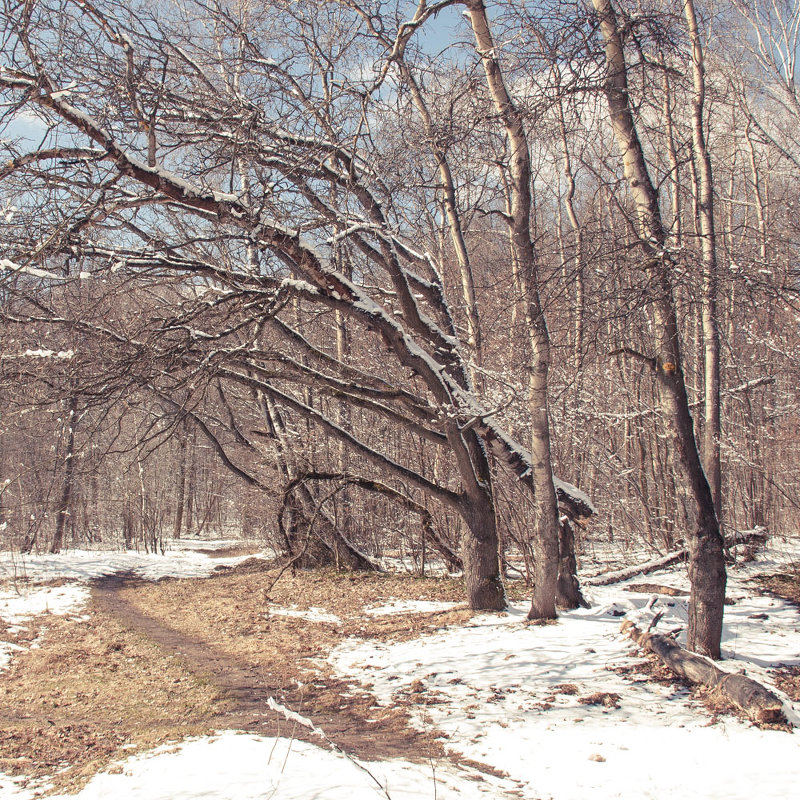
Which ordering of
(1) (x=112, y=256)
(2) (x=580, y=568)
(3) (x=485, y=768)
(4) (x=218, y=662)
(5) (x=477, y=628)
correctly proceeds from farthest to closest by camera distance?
(2) (x=580, y=568) < (5) (x=477, y=628) < (4) (x=218, y=662) < (1) (x=112, y=256) < (3) (x=485, y=768)

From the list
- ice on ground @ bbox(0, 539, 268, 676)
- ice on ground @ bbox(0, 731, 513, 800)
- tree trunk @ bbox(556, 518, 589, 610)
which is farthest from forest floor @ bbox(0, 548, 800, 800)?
tree trunk @ bbox(556, 518, 589, 610)

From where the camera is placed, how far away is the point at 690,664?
507cm

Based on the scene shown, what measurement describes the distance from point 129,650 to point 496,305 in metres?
8.48

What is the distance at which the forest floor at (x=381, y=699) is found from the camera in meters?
3.51

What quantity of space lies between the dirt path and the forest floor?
0.03 meters

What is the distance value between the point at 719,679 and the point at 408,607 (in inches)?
198

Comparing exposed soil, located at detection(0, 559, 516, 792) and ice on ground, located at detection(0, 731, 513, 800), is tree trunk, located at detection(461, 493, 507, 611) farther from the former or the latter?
ice on ground, located at detection(0, 731, 513, 800)

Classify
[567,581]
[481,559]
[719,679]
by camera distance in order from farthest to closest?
[481,559], [567,581], [719,679]

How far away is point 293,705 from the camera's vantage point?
524 cm

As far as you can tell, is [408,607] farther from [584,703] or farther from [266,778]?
[266,778]

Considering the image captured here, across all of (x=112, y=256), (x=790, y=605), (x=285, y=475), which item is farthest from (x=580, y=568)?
(x=112, y=256)

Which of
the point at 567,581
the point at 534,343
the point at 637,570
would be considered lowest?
the point at 637,570

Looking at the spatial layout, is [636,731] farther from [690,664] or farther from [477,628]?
[477,628]

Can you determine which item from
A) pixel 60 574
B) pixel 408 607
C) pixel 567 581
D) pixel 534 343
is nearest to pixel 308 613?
pixel 408 607
